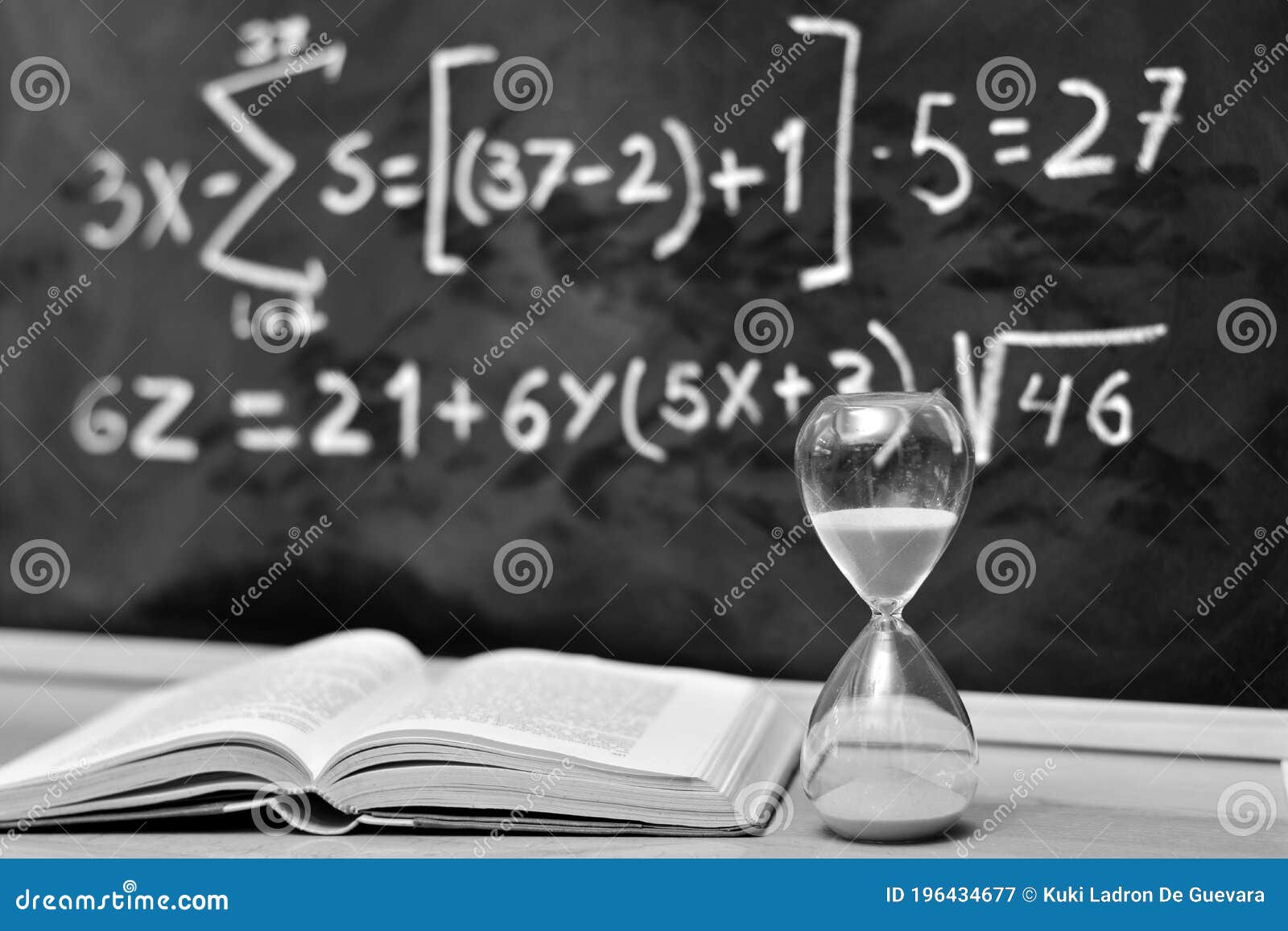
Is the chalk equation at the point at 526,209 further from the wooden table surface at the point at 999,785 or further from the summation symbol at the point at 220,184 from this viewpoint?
the wooden table surface at the point at 999,785

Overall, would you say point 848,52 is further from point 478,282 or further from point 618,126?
point 478,282

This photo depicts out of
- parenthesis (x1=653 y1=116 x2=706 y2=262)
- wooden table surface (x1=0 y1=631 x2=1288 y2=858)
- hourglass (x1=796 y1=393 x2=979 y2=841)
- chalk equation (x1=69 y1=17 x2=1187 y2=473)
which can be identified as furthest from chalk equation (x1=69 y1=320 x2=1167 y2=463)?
hourglass (x1=796 y1=393 x2=979 y2=841)

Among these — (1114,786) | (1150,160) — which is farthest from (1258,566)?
(1150,160)

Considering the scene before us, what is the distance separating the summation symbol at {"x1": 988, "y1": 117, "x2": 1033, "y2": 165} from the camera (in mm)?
1055

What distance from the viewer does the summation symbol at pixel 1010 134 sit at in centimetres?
105

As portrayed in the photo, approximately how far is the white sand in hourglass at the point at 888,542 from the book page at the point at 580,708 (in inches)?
6.2

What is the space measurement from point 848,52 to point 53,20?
85cm

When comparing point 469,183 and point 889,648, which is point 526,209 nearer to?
point 469,183

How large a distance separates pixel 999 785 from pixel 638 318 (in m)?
0.53

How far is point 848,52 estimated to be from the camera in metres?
1.09

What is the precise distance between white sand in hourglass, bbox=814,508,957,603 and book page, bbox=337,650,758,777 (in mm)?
159

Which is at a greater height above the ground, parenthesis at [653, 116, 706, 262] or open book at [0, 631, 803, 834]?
parenthesis at [653, 116, 706, 262]

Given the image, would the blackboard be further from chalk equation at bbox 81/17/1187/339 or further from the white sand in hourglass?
the white sand in hourglass

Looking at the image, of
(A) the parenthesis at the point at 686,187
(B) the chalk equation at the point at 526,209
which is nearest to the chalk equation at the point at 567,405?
(B) the chalk equation at the point at 526,209
